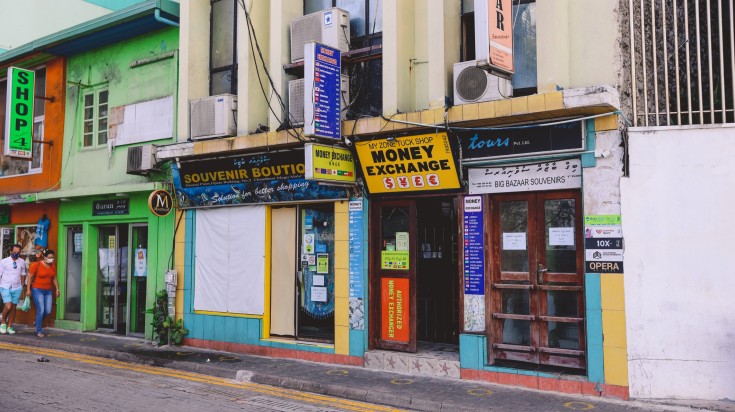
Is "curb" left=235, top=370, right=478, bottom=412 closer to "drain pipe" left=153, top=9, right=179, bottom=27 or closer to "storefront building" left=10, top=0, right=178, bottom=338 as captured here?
"storefront building" left=10, top=0, right=178, bottom=338

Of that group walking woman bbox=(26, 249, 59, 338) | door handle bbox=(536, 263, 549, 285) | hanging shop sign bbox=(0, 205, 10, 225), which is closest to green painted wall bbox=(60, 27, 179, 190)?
walking woman bbox=(26, 249, 59, 338)

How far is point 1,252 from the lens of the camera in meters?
18.5

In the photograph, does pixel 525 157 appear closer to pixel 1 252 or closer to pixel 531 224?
pixel 531 224

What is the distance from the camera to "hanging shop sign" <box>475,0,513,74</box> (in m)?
8.44

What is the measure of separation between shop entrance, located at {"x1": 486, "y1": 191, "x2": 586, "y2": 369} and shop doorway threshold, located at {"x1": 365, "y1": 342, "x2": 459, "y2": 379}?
702 millimetres

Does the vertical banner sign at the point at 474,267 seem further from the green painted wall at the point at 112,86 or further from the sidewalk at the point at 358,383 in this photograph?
the green painted wall at the point at 112,86

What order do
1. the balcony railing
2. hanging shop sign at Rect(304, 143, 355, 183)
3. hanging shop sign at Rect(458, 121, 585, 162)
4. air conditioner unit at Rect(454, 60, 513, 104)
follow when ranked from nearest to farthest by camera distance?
the balcony railing
hanging shop sign at Rect(458, 121, 585, 162)
air conditioner unit at Rect(454, 60, 513, 104)
hanging shop sign at Rect(304, 143, 355, 183)

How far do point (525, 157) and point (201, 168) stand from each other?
22.6 feet

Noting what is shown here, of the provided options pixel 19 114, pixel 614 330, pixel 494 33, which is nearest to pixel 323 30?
pixel 494 33

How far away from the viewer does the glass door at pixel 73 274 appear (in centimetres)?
1625

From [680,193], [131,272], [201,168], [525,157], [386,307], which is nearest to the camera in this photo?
[680,193]

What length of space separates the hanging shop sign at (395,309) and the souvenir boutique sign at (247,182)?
1.78 metres

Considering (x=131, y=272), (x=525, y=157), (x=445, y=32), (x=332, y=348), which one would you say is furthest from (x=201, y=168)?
(x=525, y=157)

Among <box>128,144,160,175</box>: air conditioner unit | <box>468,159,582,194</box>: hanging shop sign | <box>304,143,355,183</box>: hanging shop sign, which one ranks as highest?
<box>128,144,160,175</box>: air conditioner unit
